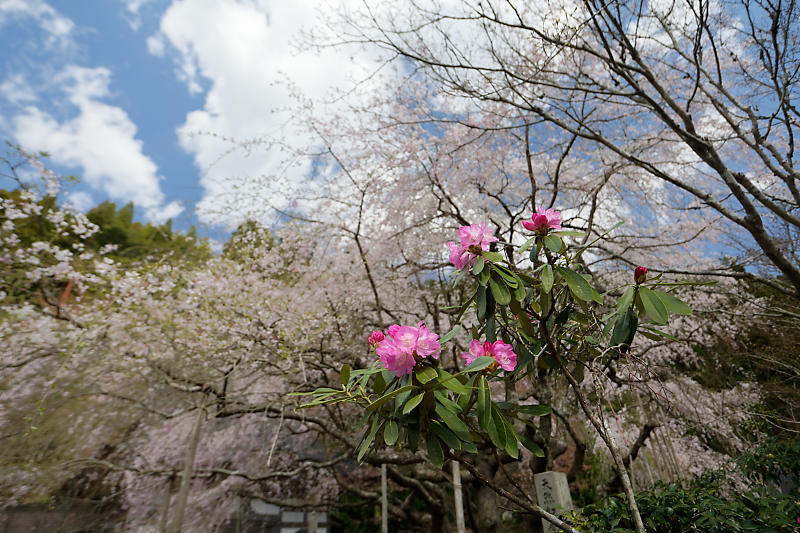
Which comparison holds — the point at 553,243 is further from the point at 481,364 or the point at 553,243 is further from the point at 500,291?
the point at 481,364

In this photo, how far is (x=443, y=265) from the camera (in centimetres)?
544

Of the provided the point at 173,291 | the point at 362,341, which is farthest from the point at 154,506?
the point at 362,341

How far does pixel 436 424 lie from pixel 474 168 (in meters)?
4.70

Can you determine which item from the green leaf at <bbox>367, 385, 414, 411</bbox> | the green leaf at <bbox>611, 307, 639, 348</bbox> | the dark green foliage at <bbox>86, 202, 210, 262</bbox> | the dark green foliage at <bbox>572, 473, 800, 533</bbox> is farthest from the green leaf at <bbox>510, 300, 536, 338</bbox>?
the dark green foliage at <bbox>86, 202, 210, 262</bbox>

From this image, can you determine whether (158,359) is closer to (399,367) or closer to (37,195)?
(37,195)

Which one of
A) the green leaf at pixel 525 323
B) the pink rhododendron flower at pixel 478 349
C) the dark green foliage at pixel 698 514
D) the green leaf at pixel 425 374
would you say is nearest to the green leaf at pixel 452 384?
the green leaf at pixel 425 374

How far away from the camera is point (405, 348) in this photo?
47.8 inches

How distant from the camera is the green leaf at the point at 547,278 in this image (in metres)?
1.31

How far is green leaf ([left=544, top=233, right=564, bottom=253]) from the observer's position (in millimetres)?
1305

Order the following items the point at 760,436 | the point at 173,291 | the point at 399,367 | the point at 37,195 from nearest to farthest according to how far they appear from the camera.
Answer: the point at 399,367, the point at 760,436, the point at 37,195, the point at 173,291

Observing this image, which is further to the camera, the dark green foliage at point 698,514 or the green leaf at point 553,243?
the dark green foliage at point 698,514

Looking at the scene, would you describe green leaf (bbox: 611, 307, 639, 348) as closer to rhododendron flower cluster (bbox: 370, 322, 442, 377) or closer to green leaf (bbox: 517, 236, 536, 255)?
green leaf (bbox: 517, 236, 536, 255)

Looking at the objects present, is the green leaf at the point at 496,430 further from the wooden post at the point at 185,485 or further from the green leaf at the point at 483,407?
the wooden post at the point at 185,485

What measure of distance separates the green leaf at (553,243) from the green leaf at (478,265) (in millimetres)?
217
